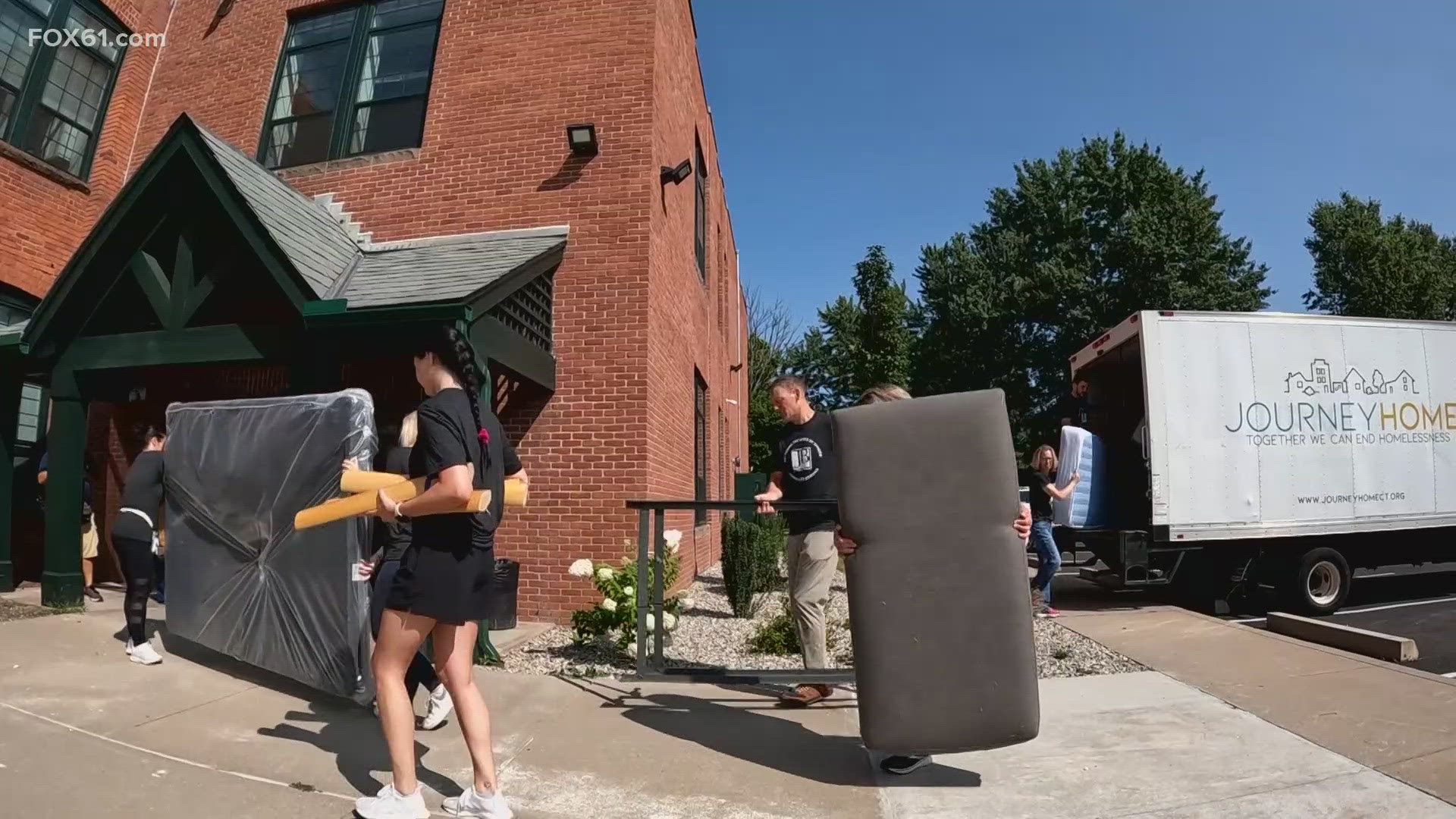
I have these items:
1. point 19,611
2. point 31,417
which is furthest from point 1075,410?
point 31,417

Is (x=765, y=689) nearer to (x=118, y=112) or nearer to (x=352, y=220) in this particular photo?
(x=352, y=220)

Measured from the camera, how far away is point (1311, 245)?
110 feet

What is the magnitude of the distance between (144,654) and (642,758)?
3.54 m

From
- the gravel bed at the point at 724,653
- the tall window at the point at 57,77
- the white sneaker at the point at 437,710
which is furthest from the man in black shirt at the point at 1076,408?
the tall window at the point at 57,77

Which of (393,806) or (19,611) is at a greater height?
(19,611)

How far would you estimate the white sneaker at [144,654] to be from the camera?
5.18 metres

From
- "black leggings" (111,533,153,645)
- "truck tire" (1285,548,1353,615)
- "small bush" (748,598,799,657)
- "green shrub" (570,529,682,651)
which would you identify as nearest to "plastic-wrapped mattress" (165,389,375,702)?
"black leggings" (111,533,153,645)

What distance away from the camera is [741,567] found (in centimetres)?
836

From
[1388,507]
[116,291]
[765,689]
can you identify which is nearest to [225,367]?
[116,291]

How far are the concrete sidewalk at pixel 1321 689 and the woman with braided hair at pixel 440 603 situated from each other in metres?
3.77

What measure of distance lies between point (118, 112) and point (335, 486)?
9028mm

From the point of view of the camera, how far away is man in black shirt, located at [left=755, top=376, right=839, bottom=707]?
4520mm

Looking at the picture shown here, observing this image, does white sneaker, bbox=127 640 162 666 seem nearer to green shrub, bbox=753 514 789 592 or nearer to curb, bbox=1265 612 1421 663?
green shrub, bbox=753 514 789 592

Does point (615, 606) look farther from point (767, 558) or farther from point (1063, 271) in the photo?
point (1063, 271)
